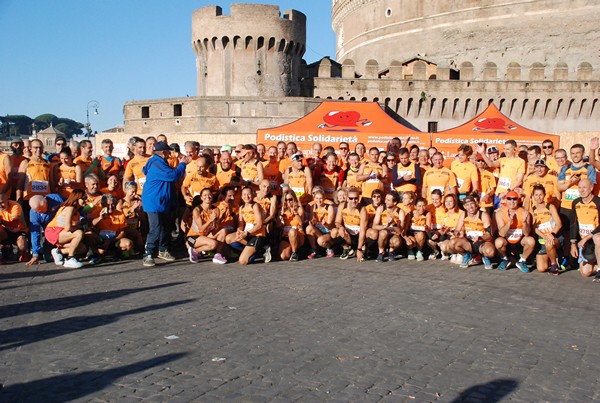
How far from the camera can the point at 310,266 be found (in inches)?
343

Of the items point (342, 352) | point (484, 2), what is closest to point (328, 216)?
point (342, 352)

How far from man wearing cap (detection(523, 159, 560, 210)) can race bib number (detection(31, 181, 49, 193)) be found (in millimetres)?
7821

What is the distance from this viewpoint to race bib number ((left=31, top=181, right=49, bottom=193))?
357 inches

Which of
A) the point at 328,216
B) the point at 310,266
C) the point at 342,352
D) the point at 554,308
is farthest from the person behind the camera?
the point at 328,216

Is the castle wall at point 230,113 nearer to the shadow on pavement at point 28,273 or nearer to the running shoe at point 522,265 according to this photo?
the shadow on pavement at point 28,273

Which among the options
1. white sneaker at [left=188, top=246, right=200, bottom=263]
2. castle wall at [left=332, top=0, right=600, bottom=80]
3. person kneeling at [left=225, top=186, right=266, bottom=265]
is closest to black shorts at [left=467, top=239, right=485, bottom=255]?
person kneeling at [left=225, top=186, right=266, bottom=265]

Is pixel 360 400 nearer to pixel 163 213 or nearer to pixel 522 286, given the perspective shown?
pixel 522 286

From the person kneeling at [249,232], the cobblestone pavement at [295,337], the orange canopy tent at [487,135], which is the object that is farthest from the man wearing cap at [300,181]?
the orange canopy tent at [487,135]

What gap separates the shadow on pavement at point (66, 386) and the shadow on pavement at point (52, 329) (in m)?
0.98

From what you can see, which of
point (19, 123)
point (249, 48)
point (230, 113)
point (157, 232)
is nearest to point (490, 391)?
point (157, 232)

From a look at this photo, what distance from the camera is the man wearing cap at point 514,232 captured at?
8.66 m

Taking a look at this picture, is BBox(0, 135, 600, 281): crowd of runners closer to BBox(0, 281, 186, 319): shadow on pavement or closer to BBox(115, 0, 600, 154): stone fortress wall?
BBox(0, 281, 186, 319): shadow on pavement

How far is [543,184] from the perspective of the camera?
921 centimetres

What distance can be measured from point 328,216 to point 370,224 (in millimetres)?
744
